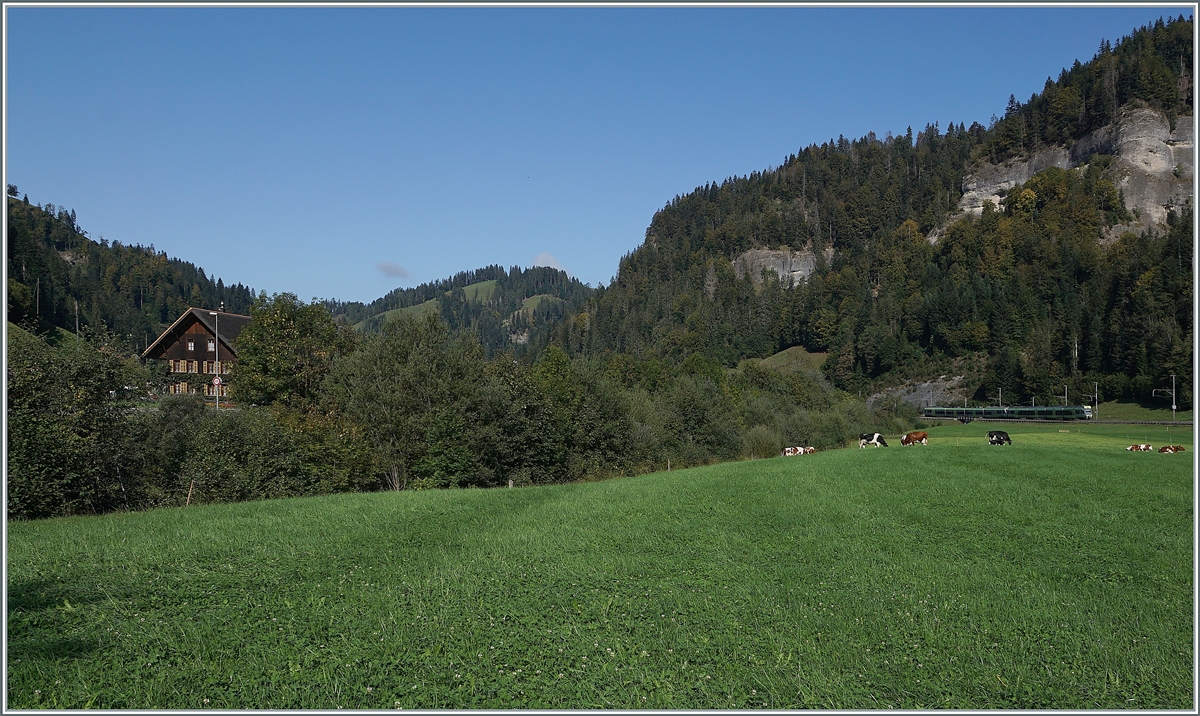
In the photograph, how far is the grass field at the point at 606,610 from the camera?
26.4 ft

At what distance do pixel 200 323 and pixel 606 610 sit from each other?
7270 centimetres

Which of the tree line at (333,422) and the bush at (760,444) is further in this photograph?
the bush at (760,444)

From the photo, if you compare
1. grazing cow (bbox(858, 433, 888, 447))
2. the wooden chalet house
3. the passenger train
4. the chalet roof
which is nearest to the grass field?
grazing cow (bbox(858, 433, 888, 447))

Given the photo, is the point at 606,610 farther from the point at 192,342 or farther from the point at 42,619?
the point at 192,342

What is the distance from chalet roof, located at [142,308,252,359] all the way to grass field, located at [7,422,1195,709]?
176 ft

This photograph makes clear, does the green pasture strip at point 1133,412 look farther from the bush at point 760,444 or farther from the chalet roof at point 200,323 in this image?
the chalet roof at point 200,323

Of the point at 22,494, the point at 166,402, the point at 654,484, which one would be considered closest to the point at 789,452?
the point at 654,484

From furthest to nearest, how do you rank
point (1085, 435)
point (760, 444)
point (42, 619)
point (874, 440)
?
1. point (1085, 435)
2. point (760, 444)
3. point (874, 440)
4. point (42, 619)

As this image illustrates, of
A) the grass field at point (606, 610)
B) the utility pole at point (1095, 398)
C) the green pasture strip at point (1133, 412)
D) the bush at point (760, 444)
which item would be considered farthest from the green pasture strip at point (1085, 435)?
the grass field at point (606, 610)

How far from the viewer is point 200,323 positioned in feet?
237

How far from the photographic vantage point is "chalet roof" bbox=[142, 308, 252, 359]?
68688 millimetres

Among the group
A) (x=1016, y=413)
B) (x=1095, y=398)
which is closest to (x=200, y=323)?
(x=1016, y=413)

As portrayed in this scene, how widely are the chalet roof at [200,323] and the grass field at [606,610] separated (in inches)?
2116

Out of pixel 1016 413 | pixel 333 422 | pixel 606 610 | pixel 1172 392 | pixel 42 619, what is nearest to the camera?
pixel 42 619
